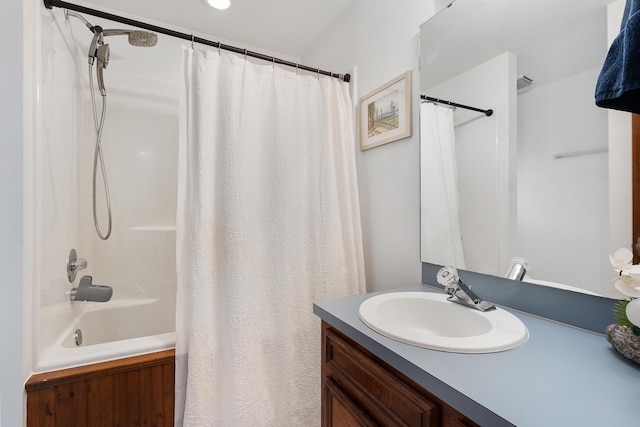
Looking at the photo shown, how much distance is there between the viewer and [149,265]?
6.60 ft

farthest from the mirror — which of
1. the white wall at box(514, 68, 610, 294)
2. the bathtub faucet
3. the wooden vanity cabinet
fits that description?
the bathtub faucet

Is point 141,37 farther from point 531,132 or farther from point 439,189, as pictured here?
point 531,132

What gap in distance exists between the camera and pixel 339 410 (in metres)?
0.85

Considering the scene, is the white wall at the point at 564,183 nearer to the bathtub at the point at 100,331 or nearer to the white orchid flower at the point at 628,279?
the white orchid flower at the point at 628,279

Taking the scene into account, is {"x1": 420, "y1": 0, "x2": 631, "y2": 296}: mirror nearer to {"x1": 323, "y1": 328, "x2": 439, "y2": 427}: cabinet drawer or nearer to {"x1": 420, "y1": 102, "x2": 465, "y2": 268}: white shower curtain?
{"x1": 420, "y1": 102, "x2": 465, "y2": 268}: white shower curtain

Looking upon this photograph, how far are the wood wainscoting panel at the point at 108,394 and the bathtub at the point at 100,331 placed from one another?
33 millimetres

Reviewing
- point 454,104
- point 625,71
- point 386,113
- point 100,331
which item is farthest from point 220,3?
point 100,331

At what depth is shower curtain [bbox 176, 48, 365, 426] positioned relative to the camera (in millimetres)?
1218

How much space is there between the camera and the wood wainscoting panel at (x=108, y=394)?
38.3 inches

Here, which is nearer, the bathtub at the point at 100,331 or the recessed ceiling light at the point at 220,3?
the bathtub at the point at 100,331

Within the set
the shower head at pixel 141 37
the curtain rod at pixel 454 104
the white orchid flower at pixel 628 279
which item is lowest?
the white orchid flower at pixel 628 279

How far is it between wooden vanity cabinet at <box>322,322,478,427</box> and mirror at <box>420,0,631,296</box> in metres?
0.56

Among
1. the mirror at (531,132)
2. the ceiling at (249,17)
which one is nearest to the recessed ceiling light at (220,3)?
the ceiling at (249,17)

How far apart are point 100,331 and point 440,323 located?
198cm
